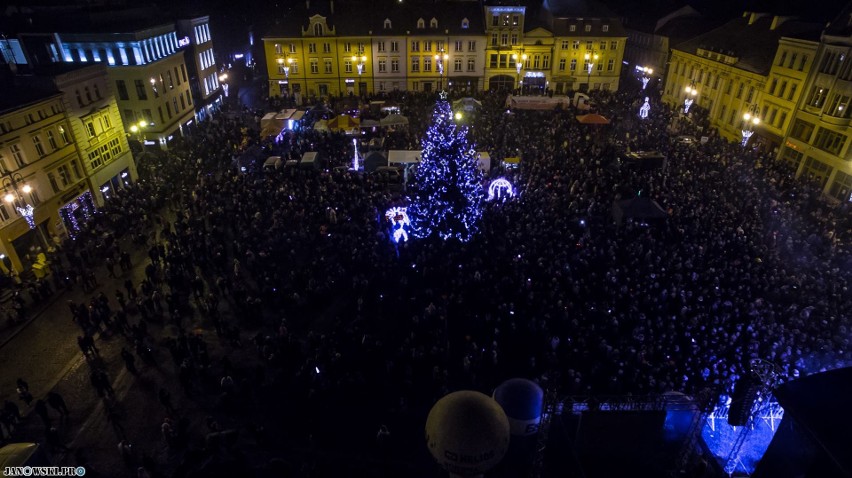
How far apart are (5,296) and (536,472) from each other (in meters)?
21.7

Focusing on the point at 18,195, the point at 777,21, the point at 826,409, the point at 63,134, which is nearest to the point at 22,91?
the point at 63,134

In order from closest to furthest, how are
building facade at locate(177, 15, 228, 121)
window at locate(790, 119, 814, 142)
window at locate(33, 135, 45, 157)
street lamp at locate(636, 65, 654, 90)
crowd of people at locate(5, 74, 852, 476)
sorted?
crowd of people at locate(5, 74, 852, 476), window at locate(33, 135, 45, 157), window at locate(790, 119, 814, 142), building facade at locate(177, 15, 228, 121), street lamp at locate(636, 65, 654, 90)

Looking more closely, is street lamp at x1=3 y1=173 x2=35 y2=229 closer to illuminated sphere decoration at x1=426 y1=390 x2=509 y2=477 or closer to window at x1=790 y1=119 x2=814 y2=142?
illuminated sphere decoration at x1=426 y1=390 x2=509 y2=477

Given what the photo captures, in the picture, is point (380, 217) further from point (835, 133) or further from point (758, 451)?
point (835, 133)

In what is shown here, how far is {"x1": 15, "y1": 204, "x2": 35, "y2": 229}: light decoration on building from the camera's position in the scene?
66.4ft

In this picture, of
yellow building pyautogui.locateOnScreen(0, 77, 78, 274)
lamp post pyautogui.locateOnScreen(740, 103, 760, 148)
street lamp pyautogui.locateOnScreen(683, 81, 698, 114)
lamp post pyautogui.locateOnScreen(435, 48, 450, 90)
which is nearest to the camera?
yellow building pyautogui.locateOnScreen(0, 77, 78, 274)

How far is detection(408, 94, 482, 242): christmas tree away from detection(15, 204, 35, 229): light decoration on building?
17.0m

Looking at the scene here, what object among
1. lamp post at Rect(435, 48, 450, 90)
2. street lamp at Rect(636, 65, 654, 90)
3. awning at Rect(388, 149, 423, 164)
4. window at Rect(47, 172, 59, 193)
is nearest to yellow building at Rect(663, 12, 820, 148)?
street lamp at Rect(636, 65, 654, 90)

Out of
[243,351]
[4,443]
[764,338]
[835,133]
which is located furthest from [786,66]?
[4,443]

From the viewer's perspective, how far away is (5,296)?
18719mm

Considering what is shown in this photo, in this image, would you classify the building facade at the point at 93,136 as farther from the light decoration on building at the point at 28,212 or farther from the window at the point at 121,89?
the window at the point at 121,89

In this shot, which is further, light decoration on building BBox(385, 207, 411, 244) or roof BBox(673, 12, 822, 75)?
roof BBox(673, 12, 822, 75)

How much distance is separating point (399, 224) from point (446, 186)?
3.22 metres

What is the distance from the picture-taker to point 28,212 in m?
20.3
